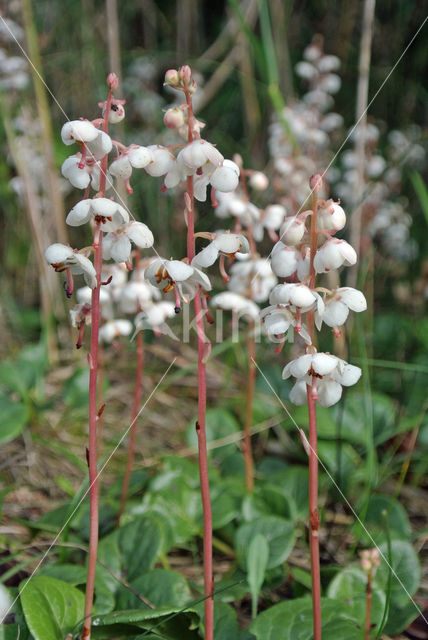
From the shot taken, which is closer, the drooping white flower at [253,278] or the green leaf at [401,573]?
the green leaf at [401,573]

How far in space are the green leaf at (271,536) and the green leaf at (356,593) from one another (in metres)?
0.11

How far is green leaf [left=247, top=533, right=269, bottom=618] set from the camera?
120 centimetres

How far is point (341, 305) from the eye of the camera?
93 cm

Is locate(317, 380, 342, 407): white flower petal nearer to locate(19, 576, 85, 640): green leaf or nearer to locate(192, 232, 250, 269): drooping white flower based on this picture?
locate(192, 232, 250, 269): drooping white flower

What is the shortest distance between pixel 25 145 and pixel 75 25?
106 centimetres

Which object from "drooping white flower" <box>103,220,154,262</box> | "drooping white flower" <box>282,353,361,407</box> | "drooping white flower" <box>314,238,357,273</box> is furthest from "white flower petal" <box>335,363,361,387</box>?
"drooping white flower" <box>103,220,154,262</box>

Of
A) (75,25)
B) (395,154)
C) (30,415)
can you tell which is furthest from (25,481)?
(75,25)

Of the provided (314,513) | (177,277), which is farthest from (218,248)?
(314,513)

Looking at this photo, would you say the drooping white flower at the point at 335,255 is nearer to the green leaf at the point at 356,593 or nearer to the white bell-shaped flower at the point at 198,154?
the white bell-shaped flower at the point at 198,154

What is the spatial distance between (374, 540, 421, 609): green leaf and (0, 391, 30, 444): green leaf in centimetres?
98

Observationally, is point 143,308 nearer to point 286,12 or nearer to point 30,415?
point 30,415

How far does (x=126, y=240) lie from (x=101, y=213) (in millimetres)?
67

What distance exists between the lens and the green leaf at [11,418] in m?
1.65

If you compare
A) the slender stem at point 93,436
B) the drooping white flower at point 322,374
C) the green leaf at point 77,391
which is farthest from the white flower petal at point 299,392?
the green leaf at point 77,391
